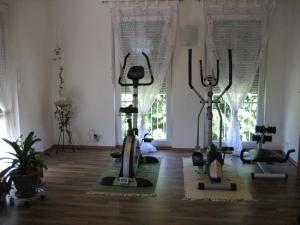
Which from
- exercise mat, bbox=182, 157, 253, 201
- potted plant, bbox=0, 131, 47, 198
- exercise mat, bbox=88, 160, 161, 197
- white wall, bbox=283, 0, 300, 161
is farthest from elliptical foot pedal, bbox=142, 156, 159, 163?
white wall, bbox=283, 0, 300, 161

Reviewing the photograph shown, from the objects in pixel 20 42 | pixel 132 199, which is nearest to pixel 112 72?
pixel 20 42

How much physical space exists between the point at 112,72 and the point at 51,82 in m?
1.10

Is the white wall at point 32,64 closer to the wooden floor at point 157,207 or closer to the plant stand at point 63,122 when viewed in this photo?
the plant stand at point 63,122

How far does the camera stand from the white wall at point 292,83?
4.26 m

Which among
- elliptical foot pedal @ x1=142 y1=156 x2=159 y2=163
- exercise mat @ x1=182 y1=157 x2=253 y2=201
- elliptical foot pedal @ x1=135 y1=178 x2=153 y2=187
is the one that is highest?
elliptical foot pedal @ x1=142 y1=156 x2=159 y2=163

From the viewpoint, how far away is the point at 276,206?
3.04m

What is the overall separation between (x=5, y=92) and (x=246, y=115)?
370 centimetres

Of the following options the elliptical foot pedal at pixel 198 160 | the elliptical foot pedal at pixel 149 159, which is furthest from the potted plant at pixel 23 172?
the elliptical foot pedal at pixel 198 160

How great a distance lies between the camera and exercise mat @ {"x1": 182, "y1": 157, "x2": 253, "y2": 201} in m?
3.23

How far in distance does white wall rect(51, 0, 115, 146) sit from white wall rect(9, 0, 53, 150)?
0.24 meters

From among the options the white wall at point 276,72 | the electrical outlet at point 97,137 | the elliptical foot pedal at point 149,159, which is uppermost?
the white wall at point 276,72

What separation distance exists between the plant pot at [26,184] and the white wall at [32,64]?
125cm

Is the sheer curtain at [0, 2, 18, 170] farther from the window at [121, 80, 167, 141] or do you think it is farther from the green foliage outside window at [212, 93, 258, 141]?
the green foliage outside window at [212, 93, 258, 141]

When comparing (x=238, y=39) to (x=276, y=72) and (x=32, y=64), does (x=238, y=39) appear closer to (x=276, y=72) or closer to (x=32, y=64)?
(x=276, y=72)
